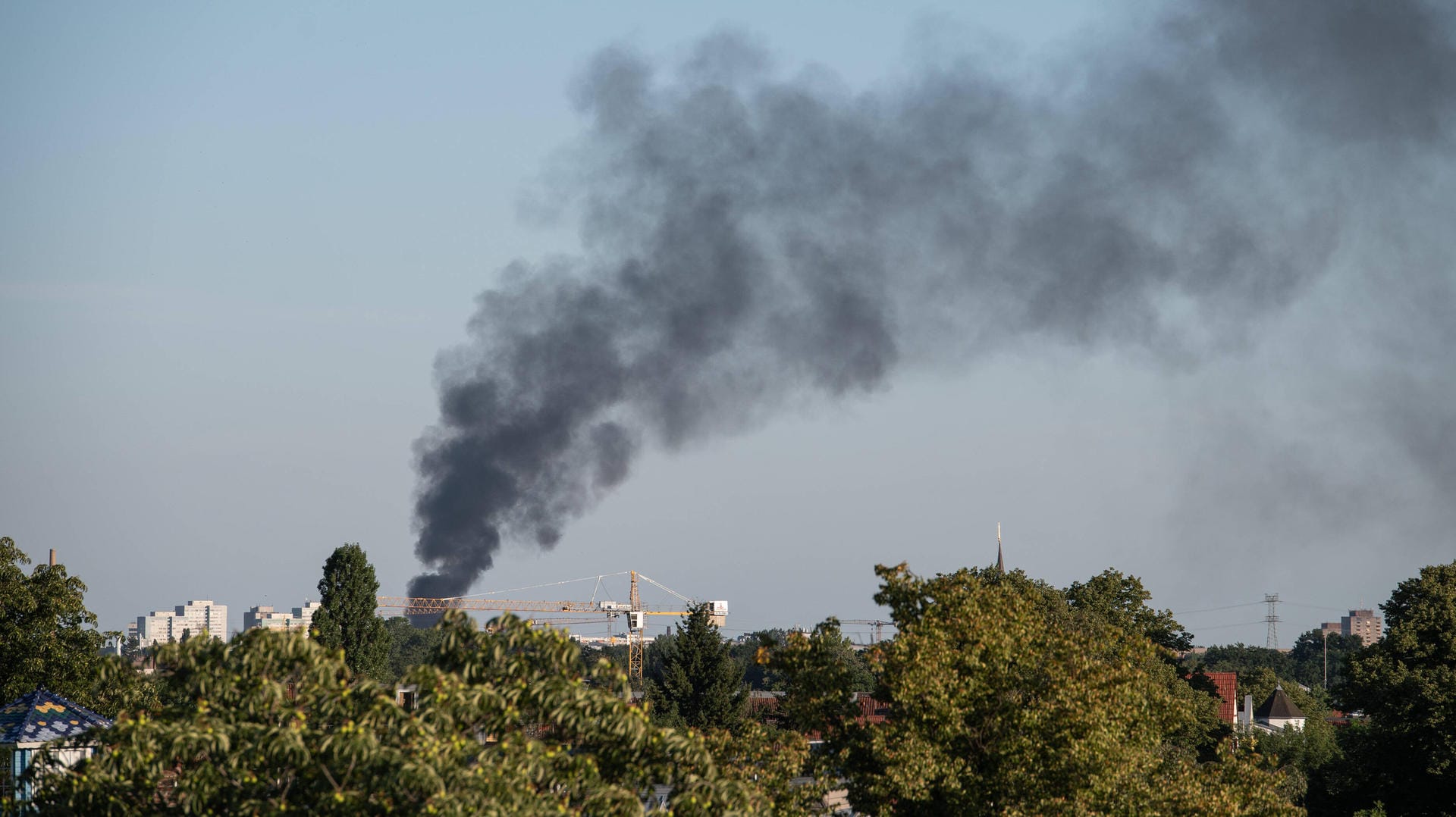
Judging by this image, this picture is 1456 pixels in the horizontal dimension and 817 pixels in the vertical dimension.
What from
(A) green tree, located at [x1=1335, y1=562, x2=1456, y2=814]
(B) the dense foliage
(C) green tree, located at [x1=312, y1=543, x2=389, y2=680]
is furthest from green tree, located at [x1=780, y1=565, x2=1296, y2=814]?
(C) green tree, located at [x1=312, y1=543, x2=389, y2=680]

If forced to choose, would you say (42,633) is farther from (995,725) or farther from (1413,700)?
(1413,700)

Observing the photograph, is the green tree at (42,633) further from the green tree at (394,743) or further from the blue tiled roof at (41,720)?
the green tree at (394,743)

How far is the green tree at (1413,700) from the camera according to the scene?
58.2 meters

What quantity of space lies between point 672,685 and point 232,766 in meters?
53.1

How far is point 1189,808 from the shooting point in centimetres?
3178

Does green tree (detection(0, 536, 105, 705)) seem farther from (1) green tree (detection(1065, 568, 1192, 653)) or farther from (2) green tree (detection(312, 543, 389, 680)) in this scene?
(1) green tree (detection(1065, 568, 1192, 653))

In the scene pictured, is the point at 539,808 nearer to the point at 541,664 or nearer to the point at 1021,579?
the point at 541,664

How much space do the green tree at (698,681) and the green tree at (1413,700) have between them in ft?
94.8

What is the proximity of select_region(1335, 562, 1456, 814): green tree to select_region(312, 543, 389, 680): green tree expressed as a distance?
156 feet

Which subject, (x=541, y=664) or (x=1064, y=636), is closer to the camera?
(x=541, y=664)

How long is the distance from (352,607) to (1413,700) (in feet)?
168

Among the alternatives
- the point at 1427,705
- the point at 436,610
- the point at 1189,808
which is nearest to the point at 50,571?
the point at 1189,808

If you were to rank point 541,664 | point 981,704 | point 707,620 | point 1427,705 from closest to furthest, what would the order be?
point 541,664
point 981,704
point 1427,705
point 707,620

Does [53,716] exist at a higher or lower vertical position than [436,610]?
lower
